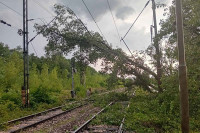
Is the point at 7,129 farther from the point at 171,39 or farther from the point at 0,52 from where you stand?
the point at 0,52

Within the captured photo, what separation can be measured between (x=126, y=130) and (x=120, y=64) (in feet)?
43.4

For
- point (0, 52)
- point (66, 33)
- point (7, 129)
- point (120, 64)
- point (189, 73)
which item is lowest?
point (7, 129)

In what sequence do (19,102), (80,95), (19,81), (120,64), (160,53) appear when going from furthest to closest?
(80,95) → (19,81) → (120,64) → (160,53) → (19,102)

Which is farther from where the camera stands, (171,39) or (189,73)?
(171,39)

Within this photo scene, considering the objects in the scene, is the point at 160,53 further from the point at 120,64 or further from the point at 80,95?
the point at 80,95

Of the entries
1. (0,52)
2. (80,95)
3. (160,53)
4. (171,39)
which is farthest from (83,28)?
(0,52)

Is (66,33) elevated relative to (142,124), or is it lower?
elevated

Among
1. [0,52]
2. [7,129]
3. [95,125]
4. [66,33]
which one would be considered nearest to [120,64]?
[66,33]

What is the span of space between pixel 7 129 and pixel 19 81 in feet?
62.3

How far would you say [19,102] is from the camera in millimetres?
18625

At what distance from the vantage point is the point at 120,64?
22.5 metres

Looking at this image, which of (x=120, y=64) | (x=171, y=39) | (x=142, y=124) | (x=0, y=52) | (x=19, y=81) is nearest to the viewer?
(x=142, y=124)

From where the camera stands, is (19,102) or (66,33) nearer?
(19,102)

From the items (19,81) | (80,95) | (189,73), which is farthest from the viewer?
(80,95)
